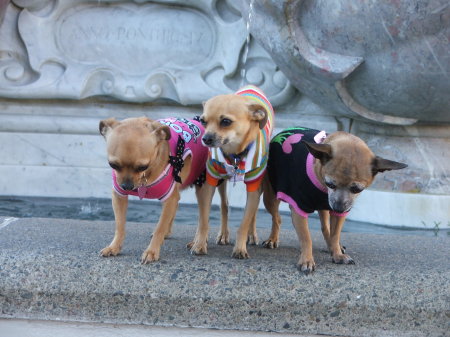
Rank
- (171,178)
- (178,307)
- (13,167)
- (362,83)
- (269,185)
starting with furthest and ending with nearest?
(13,167), (362,83), (269,185), (171,178), (178,307)

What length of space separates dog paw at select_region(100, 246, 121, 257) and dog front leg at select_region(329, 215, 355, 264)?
116 cm

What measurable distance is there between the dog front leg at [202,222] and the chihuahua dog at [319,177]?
1.22 feet

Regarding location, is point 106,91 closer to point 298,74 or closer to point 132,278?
point 298,74

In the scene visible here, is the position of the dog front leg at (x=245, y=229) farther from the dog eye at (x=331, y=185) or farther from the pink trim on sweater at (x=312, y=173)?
the dog eye at (x=331, y=185)

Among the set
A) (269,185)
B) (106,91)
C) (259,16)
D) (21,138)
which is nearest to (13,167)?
(21,138)

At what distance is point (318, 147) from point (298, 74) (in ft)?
7.11

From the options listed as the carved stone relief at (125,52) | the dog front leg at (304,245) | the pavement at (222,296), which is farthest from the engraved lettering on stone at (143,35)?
the pavement at (222,296)

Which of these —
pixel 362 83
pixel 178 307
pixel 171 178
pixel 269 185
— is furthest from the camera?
pixel 362 83

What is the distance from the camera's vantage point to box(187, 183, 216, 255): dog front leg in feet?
11.8

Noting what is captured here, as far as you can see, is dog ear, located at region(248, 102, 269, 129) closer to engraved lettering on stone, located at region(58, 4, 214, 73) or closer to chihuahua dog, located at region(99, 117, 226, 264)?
chihuahua dog, located at region(99, 117, 226, 264)

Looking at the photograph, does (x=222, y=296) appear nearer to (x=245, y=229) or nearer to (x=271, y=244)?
(x=245, y=229)

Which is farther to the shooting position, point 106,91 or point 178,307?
point 106,91

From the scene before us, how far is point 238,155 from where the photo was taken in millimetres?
3549

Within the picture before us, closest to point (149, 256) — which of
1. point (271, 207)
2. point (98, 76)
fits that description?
point (271, 207)
